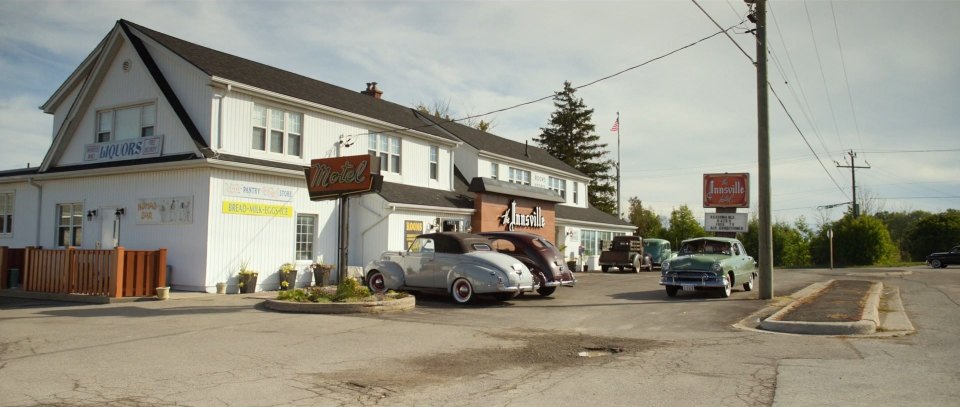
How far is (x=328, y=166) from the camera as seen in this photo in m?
15.5

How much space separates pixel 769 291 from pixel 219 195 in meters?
15.0

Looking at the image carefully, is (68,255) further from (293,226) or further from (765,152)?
(765,152)

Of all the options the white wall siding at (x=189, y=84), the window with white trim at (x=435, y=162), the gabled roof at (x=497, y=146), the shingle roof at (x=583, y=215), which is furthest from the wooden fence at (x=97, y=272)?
the shingle roof at (x=583, y=215)

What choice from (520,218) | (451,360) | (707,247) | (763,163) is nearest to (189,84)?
(451,360)

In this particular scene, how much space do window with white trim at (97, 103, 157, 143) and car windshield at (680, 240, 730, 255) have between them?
16.5 m

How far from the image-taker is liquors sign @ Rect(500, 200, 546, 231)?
91.0 ft

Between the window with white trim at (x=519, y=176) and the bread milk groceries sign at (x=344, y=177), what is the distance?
19178 millimetres

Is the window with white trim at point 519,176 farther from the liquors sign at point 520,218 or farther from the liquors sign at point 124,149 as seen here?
the liquors sign at point 124,149

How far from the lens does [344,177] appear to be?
15.2m

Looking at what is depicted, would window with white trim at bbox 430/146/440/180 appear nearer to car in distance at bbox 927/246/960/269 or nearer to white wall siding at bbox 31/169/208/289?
white wall siding at bbox 31/169/208/289

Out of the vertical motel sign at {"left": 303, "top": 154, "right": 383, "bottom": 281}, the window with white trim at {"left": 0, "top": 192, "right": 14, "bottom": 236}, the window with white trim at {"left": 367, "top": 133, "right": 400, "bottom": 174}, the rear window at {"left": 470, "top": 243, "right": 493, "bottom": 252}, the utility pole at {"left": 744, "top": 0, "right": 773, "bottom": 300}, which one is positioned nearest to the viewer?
the vertical motel sign at {"left": 303, "top": 154, "right": 383, "bottom": 281}

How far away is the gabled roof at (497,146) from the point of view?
32.5 m

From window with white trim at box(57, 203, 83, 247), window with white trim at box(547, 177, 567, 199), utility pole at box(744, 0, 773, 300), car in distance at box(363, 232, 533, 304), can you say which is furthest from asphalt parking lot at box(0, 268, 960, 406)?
window with white trim at box(547, 177, 567, 199)

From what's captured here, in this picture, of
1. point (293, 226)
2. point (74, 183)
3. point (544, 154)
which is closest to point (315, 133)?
point (293, 226)
